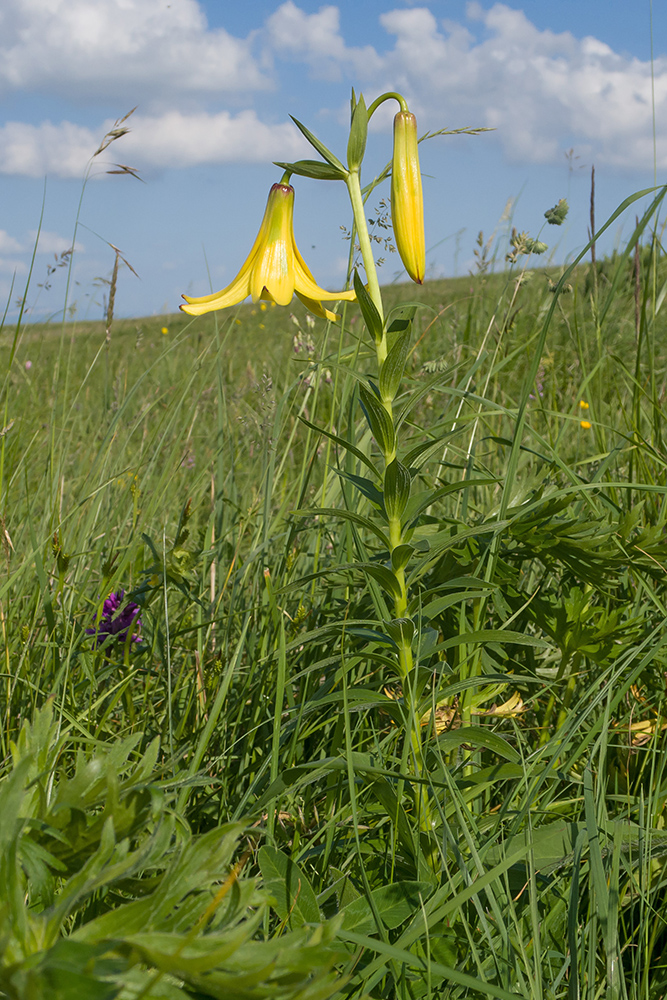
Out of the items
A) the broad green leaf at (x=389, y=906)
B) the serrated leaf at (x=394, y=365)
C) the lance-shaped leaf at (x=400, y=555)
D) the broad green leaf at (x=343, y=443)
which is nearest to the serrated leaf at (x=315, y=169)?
the serrated leaf at (x=394, y=365)

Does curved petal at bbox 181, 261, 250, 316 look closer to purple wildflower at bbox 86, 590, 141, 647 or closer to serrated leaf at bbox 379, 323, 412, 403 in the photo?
serrated leaf at bbox 379, 323, 412, 403

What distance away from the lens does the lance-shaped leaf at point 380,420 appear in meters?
1.04

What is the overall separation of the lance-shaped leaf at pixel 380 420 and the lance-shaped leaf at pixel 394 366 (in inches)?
0.9

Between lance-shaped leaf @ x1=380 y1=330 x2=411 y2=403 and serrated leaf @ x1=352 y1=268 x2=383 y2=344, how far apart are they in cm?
3

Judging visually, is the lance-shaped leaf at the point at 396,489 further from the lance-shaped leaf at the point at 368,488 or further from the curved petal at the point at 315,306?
the curved petal at the point at 315,306

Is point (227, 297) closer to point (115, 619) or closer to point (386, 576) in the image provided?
point (386, 576)

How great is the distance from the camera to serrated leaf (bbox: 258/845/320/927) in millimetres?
835

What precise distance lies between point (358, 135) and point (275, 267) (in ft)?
0.77

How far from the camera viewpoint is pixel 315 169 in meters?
1.08

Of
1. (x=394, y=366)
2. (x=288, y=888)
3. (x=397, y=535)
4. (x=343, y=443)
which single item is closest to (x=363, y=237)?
(x=394, y=366)

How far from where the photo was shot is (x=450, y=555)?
1.37 meters

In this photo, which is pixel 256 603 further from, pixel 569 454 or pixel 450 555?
pixel 569 454

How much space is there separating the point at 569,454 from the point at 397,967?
1999 millimetres

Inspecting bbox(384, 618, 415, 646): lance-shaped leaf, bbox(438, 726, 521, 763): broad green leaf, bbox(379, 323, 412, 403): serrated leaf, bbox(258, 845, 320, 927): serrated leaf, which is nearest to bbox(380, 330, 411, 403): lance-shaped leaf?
bbox(379, 323, 412, 403): serrated leaf
